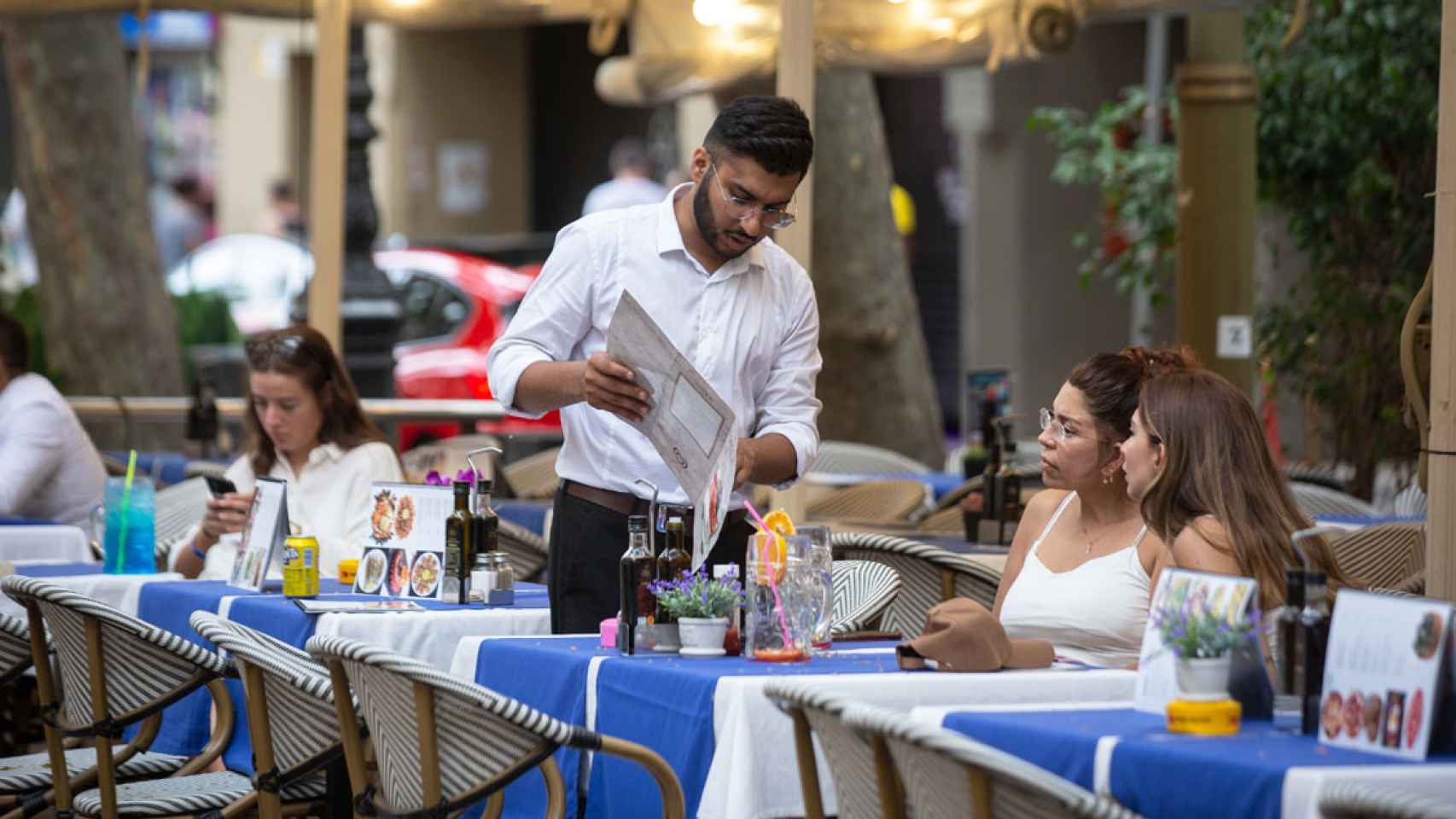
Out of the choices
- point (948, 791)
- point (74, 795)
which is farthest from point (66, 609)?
point (948, 791)

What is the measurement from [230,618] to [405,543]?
43 cm

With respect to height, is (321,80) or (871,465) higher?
(321,80)

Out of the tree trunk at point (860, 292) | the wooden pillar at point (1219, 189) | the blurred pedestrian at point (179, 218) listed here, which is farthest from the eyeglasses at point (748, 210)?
the blurred pedestrian at point (179, 218)

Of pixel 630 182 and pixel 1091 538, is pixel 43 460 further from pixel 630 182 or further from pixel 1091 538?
pixel 630 182

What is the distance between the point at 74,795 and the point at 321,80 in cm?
391

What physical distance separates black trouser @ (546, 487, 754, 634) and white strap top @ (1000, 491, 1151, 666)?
62 centimetres

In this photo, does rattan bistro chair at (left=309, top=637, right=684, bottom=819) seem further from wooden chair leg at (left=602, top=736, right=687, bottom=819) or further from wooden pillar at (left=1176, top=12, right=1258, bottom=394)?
wooden pillar at (left=1176, top=12, right=1258, bottom=394)

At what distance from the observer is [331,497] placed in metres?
5.87

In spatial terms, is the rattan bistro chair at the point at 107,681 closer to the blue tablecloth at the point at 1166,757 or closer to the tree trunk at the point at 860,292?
the blue tablecloth at the point at 1166,757

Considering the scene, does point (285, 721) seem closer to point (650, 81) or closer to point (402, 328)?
point (650, 81)

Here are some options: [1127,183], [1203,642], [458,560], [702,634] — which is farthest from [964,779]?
[1127,183]

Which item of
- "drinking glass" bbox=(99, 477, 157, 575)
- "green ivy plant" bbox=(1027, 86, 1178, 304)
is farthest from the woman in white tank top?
"green ivy plant" bbox=(1027, 86, 1178, 304)

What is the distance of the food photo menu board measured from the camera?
16.7 feet

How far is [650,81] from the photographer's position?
9422 millimetres
